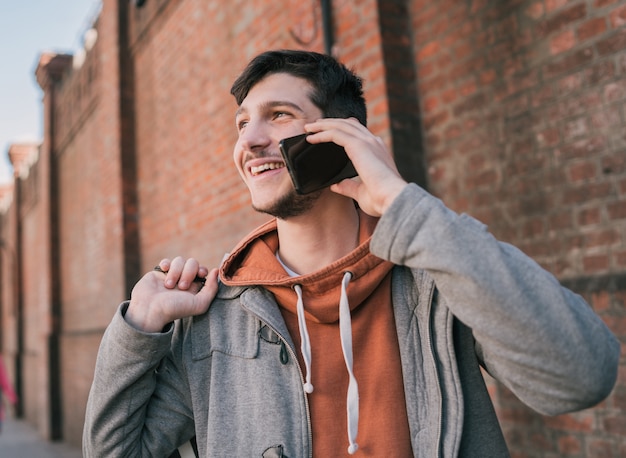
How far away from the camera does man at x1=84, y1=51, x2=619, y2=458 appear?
130 centimetres

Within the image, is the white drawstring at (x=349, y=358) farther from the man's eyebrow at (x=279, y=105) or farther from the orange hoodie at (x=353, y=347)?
the man's eyebrow at (x=279, y=105)

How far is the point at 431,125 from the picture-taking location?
137 inches

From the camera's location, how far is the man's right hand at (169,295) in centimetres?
162

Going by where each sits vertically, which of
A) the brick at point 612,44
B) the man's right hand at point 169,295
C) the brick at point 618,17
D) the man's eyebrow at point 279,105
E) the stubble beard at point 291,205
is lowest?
the man's right hand at point 169,295

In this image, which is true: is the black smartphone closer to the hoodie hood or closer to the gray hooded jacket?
the hoodie hood

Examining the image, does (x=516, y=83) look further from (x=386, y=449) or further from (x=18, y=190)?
(x=18, y=190)

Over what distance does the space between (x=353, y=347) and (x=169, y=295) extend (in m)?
0.57

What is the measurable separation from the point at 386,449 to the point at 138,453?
2.38ft

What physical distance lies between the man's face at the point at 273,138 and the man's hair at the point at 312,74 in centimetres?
3

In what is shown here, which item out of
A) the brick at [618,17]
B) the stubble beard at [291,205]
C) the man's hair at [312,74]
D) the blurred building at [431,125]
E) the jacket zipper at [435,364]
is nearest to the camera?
the jacket zipper at [435,364]

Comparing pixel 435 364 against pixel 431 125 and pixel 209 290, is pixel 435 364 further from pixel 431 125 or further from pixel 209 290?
pixel 431 125

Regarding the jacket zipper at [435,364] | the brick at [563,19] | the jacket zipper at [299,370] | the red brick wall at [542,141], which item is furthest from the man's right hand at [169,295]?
the brick at [563,19]

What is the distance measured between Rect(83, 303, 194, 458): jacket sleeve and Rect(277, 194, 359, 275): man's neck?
1.60 feet

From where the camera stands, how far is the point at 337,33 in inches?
148
